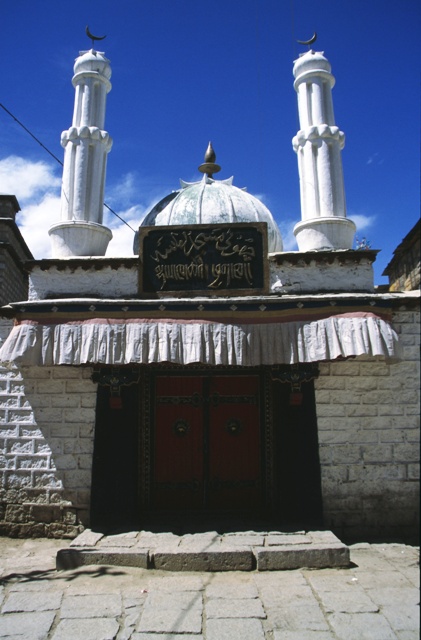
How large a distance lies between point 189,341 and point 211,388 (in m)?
1.46

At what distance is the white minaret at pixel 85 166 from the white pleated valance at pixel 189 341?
207 centimetres

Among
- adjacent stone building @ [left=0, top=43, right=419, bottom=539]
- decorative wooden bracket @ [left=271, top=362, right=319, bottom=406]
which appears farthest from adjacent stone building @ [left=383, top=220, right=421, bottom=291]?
decorative wooden bracket @ [left=271, top=362, right=319, bottom=406]

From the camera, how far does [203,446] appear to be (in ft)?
25.5

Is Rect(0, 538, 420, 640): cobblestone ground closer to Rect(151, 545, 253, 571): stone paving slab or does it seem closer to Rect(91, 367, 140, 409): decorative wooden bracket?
Rect(151, 545, 253, 571): stone paving slab

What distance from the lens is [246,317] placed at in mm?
6902

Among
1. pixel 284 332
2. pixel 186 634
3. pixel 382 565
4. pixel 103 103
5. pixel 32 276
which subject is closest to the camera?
pixel 186 634

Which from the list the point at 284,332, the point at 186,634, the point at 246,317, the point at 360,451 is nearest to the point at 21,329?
the point at 246,317

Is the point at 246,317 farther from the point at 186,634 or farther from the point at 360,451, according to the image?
the point at 186,634

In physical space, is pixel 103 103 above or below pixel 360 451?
above

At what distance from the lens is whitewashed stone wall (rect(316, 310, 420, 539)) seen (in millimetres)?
6930

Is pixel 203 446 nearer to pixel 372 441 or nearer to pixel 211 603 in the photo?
pixel 372 441

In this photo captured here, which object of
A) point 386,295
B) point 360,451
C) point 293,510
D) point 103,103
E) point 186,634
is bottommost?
point 186,634

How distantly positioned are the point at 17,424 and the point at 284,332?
13.9ft

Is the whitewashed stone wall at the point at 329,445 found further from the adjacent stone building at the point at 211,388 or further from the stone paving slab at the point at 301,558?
the stone paving slab at the point at 301,558
